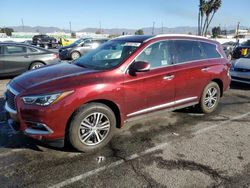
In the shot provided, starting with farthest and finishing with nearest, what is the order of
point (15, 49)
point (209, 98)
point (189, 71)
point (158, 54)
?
point (15, 49)
point (209, 98)
point (189, 71)
point (158, 54)

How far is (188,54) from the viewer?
5348mm

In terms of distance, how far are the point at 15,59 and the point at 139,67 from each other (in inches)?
271

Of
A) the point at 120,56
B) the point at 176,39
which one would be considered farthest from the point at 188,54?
the point at 120,56

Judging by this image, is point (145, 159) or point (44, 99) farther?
point (145, 159)

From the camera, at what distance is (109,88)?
4031 millimetres

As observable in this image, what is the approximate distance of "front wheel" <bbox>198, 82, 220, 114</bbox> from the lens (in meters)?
5.73

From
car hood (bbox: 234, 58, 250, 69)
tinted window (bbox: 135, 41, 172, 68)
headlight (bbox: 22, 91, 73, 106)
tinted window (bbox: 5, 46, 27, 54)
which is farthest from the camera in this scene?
tinted window (bbox: 5, 46, 27, 54)

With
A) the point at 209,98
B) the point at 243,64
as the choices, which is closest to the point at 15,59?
the point at 209,98

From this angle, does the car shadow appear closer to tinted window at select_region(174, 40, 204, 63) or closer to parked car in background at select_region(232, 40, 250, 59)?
tinted window at select_region(174, 40, 204, 63)

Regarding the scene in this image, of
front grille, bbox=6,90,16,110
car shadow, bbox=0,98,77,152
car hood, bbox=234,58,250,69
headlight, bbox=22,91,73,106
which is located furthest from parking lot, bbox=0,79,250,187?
car hood, bbox=234,58,250,69

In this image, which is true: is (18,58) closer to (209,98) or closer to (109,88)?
(109,88)

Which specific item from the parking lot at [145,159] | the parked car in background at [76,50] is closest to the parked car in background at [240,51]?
the parked car in background at [76,50]

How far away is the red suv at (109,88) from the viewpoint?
3.71 metres

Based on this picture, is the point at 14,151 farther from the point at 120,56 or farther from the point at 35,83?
the point at 120,56
